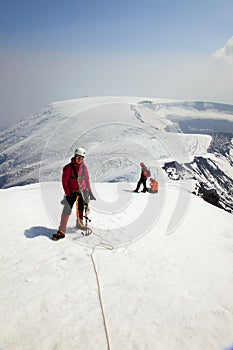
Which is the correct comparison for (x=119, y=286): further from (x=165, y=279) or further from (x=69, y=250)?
(x=69, y=250)

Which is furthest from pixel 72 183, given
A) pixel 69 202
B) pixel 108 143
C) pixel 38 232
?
pixel 108 143

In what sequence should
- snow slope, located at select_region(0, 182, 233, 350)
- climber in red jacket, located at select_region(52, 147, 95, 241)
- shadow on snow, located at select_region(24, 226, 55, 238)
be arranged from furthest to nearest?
shadow on snow, located at select_region(24, 226, 55, 238), climber in red jacket, located at select_region(52, 147, 95, 241), snow slope, located at select_region(0, 182, 233, 350)

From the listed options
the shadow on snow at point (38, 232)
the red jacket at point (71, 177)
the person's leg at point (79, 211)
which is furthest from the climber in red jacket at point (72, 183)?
the shadow on snow at point (38, 232)

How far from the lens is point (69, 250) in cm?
630

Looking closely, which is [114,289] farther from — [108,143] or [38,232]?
[108,143]

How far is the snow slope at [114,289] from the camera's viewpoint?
3.80 meters

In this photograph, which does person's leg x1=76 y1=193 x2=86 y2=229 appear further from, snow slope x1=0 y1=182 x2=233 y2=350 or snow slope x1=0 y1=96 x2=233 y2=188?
snow slope x1=0 y1=96 x2=233 y2=188

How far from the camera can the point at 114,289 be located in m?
4.89

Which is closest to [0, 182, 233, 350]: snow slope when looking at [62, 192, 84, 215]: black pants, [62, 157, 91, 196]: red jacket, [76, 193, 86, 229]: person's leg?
[76, 193, 86, 229]: person's leg

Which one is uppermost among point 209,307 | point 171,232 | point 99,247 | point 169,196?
point 209,307

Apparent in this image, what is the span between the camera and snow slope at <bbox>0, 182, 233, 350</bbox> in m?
3.80

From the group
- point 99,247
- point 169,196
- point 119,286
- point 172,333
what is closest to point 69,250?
point 99,247

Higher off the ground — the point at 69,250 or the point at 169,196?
the point at 69,250

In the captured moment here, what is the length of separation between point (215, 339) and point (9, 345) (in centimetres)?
328
